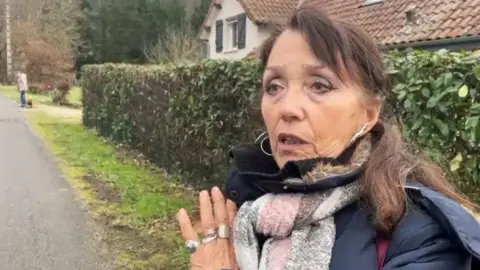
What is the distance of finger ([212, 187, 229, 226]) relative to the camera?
176 centimetres

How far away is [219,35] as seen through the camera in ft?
84.8

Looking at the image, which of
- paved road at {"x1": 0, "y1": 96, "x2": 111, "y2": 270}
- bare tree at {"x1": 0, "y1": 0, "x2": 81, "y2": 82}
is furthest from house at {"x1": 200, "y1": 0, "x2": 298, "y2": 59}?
bare tree at {"x1": 0, "y1": 0, "x2": 81, "y2": 82}

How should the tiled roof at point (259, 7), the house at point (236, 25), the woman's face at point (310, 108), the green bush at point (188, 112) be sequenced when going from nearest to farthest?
the woman's face at point (310, 108), the green bush at point (188, 112), the tiled roof at point (259, 7), the house at point (236, 25)

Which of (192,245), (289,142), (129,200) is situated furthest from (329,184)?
(129,200)

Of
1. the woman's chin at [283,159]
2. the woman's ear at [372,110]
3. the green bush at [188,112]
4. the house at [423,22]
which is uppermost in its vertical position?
the house at [423,22]

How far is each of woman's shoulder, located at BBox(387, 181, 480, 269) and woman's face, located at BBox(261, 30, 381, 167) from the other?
276 millimetres

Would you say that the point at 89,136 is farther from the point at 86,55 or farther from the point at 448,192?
the point at 86,55

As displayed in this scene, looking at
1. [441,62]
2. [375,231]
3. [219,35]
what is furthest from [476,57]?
[219,35]

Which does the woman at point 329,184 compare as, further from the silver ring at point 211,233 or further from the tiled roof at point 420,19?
the tiled roof at point 420,19

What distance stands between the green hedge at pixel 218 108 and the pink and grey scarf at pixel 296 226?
0.59 m

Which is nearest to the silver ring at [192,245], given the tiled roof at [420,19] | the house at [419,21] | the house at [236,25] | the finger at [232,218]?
the finger at [232,218]

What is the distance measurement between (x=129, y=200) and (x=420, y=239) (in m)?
7.14

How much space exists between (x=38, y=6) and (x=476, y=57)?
4984 centimetres

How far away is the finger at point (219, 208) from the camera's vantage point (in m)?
1.76
